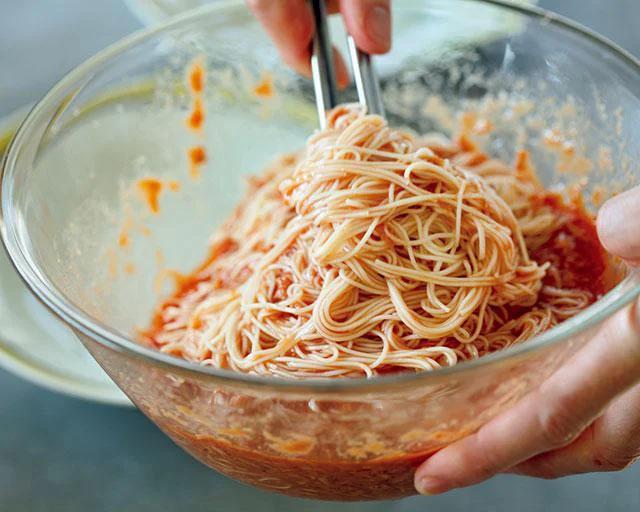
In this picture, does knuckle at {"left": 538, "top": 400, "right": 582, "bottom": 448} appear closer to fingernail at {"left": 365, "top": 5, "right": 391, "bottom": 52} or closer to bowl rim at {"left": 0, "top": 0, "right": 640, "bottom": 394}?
bowl rim at {"left": 0, "top": 0, "right": 640, "bottom": 394}

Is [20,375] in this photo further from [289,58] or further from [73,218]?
[289,58]

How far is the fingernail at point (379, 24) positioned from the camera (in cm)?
119

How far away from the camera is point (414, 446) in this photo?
0.94 metres

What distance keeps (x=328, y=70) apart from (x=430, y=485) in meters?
0.57

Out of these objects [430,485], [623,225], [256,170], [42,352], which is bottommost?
[42,352]

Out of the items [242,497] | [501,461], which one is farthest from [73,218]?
[501,461]

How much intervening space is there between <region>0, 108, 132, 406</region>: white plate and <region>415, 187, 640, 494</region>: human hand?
63cm

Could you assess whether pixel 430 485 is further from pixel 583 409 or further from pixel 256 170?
pixel 256 170

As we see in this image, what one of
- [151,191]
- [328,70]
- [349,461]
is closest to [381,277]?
[349,461]

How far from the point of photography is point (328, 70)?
1.21 m

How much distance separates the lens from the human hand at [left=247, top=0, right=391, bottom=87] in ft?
3.89

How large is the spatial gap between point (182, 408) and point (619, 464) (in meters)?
0.53

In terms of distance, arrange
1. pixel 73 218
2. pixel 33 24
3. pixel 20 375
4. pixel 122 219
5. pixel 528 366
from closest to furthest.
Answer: pixel 528 366
pixel 73 218
pixel 122 219
pixel 20 375
pixel 33 24

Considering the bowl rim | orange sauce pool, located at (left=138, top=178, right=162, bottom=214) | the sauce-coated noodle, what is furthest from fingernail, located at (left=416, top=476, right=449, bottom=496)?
orange sauce pool, located at (left=138, top=178, right=162, bottom=214)
